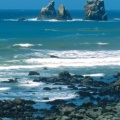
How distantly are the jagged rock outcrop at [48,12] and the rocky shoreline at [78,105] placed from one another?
123087 mm

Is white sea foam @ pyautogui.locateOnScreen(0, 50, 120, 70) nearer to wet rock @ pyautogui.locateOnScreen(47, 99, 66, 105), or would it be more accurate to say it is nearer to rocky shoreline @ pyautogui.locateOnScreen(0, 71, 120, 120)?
rocky shoreline @ pyautogui.locateOnScreen(0, 71, 120, 120)

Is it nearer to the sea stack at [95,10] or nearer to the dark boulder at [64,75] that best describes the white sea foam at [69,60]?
the dark boulder at [64,75]

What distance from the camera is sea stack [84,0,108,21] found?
15500cm

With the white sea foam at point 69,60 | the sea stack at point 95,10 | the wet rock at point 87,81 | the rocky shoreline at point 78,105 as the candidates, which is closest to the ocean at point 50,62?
the white sea foam at point 69,60

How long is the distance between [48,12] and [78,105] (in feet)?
439

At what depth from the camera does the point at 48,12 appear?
552 ft

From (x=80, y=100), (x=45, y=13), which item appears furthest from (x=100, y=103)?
(x=45, y=13)

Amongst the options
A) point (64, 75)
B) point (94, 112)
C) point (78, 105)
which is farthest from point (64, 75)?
point (94, 112)

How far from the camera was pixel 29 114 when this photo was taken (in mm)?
32500

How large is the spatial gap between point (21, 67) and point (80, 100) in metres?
16.6

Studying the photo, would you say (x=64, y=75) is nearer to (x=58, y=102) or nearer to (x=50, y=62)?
(x=58, y=102)

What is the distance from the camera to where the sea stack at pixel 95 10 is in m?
155

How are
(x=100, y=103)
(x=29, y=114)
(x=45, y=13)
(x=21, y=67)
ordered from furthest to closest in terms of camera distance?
1. (x=45, y=13)
2. (x=21, y=67)
3. (x=100, y=103)
4. (x=29, y=114)

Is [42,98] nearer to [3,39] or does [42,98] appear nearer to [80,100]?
[80,100]
